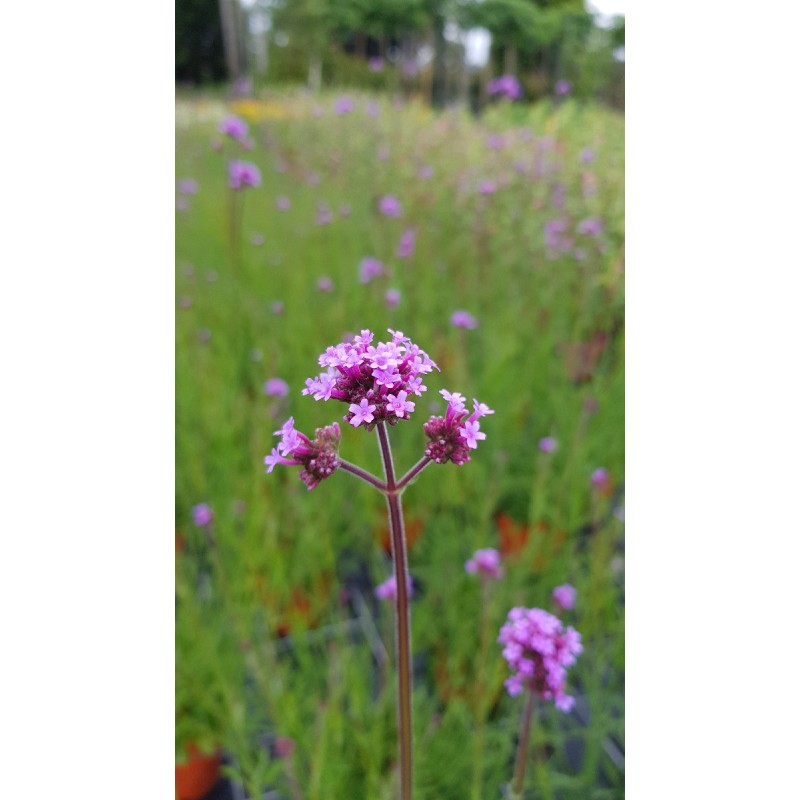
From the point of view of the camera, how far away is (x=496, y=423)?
114cm

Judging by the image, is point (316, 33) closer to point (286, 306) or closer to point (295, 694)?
point (286, 306)

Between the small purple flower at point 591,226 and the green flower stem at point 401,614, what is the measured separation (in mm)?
854

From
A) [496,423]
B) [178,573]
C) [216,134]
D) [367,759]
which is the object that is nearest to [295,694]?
[367,759]

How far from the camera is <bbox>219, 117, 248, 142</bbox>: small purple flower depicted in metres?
1.13

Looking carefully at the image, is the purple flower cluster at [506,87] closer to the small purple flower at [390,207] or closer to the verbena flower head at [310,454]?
the small purple flower at [390,207]

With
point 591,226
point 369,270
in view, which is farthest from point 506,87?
point 369,270

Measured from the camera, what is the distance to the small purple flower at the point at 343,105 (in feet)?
4.22

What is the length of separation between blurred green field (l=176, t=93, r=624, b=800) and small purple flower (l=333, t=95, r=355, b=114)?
0.05 feet

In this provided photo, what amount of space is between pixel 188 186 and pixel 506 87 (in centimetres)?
62

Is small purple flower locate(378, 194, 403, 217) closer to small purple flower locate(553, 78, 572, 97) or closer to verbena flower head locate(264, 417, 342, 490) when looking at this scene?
small purple flower locate(553, 78, 572, 97)

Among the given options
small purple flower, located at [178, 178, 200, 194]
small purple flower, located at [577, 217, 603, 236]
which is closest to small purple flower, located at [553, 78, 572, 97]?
small purple flower, located at [577, 217, 603, 236]

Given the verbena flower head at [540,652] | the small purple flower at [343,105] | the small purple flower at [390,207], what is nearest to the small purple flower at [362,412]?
the verbena flower head at [540,652]

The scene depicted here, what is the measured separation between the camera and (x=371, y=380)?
368 millimetres

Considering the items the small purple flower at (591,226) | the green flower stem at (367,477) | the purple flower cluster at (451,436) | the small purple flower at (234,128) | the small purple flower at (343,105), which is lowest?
the small purple flower at (591,226)
